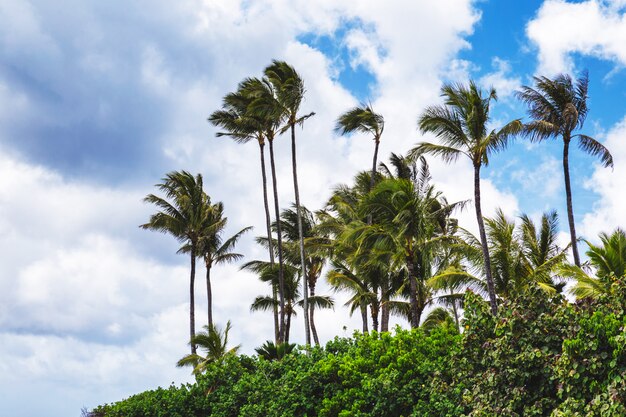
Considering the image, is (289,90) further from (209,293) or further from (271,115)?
(209,293)

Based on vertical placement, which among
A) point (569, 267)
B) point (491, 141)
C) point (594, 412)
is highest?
point (491, 141)

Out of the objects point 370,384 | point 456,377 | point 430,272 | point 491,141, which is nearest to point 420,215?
point 491,141

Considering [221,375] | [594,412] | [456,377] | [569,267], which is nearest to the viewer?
[594,412]

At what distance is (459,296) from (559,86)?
990cm

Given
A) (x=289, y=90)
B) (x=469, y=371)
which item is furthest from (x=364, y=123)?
(x=469, y=371)

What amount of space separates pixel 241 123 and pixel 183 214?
7256mm

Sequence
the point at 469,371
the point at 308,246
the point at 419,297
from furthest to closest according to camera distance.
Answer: the point at 308,246 < the point at 419,297 < the point at 469,371

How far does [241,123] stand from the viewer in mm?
33500

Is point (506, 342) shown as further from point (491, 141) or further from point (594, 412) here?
point (491, 141)

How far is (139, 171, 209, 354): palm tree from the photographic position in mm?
37656

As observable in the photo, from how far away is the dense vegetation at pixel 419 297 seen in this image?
10977 millimetres

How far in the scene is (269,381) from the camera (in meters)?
18.0

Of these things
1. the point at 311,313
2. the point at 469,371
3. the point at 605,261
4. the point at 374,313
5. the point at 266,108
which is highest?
the point at 266,108

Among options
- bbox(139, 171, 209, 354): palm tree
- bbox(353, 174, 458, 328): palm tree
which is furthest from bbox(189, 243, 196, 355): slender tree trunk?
bbox(353, 174, 458, 328): palm tree
